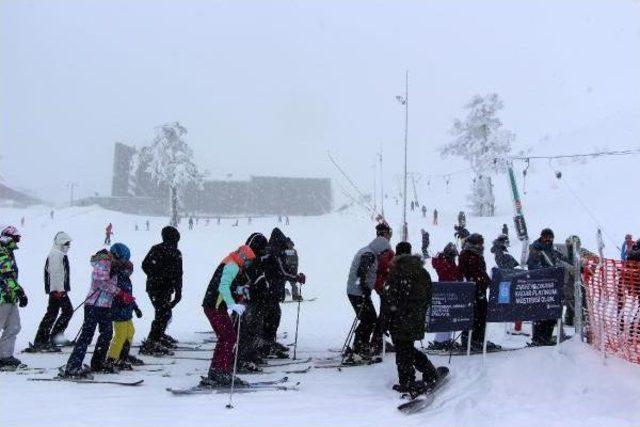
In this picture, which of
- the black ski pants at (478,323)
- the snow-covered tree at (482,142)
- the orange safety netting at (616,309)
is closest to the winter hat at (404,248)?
the black ski pants at (478,323)

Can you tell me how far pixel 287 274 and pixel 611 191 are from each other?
36.0 m

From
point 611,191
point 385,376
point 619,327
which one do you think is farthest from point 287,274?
point 611,191

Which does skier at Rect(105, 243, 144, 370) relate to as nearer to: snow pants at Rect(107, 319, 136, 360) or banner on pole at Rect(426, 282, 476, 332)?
snow pants at Rect(107, 319, 136, 360)

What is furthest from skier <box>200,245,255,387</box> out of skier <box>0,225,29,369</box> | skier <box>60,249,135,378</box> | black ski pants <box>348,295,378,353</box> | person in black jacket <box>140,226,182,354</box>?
skier <box>0,225,29,369</box>

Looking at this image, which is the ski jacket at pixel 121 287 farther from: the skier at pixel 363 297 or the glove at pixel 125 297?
the skier at pixel 363 297

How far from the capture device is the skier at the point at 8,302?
7.63 m

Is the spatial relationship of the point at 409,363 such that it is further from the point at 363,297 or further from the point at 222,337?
the point at 222,337

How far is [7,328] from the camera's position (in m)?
7.71

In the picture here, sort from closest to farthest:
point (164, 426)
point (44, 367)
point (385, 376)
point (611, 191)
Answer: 1. point (164, 426)
2. point (385, 376)
3. point (44, 367)
4. point (611, 191)

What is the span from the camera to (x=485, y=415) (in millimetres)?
5504

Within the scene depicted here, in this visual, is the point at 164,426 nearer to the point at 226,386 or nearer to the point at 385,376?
the point at 226,386

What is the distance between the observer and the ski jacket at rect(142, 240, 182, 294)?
8.80 m

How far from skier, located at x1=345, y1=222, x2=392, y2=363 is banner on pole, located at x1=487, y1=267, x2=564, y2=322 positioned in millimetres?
1708

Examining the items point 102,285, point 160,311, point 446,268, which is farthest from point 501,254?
point 102,285
